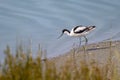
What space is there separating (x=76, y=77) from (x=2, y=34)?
46.2 feet

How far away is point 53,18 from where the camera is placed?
23.9 m

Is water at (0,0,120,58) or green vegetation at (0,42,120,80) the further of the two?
water at (0,0,120,58)

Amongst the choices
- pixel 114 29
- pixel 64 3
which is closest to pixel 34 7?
pixel 64 3

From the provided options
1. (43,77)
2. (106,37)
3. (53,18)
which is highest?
(53,18)

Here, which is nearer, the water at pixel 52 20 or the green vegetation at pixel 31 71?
the green vegetation at pixel 31 71

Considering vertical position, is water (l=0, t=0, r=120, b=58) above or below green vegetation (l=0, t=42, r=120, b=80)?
above

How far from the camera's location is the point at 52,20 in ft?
76.7

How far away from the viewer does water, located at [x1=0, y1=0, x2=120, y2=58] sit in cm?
1883

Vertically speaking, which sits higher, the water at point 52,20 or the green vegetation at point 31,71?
the water at point 52,20

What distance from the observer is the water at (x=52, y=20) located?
18828 mm

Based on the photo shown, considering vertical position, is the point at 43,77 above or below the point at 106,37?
below

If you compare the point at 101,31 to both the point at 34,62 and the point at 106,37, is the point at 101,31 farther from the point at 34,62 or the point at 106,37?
the point at 34,62

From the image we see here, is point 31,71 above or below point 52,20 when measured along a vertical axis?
below

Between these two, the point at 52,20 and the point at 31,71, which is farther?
the point at 52,20
